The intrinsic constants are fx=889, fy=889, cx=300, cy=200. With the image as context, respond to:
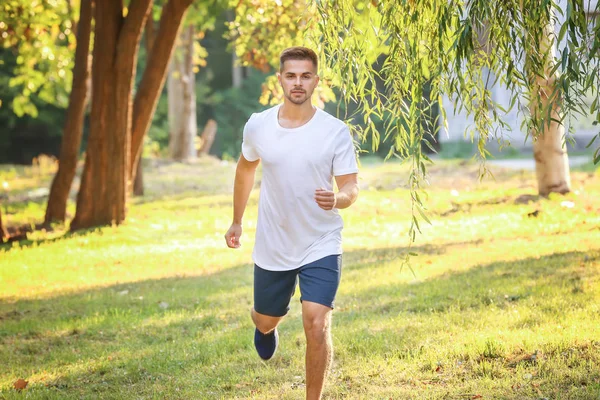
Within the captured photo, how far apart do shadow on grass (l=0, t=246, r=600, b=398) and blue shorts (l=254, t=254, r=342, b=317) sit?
31.6 inches

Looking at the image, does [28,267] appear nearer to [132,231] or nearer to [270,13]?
[132,231]

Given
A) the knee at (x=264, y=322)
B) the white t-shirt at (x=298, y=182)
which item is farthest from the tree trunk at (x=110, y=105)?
the white t-shirt at (x=298, y=182)

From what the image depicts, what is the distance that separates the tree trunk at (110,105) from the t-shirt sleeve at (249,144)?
8371 millimetres

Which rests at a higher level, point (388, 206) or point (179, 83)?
point (179, 83)

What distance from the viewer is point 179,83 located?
89.1ft

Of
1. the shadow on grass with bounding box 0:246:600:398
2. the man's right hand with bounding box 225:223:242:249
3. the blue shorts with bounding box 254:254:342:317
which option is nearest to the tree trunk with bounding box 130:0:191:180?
the shadow on grass with bounding box 0:246:600:398

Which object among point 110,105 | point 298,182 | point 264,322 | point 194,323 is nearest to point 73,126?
point 110,105

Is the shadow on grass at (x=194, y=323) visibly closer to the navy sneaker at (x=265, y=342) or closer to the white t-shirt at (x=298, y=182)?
the navy sneaker at (x=265, y=342)

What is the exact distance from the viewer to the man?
4973mm

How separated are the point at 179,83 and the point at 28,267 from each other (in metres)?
16.5

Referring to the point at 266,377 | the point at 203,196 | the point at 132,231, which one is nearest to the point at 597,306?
the point at 266,377

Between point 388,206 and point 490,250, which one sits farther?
point 388,206

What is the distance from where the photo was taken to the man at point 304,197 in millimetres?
4973

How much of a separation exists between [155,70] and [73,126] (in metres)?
1.89
